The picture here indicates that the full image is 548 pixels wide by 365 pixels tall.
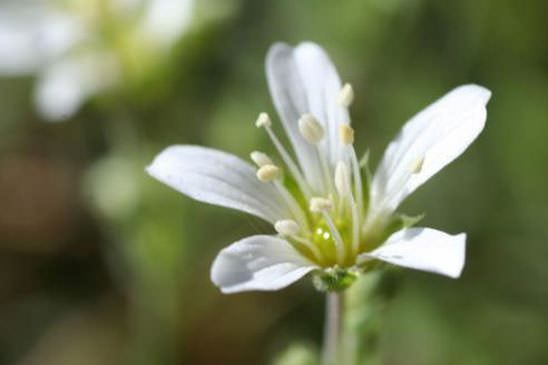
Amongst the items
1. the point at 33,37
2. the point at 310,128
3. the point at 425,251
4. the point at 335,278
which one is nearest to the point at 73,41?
the point at 33,37

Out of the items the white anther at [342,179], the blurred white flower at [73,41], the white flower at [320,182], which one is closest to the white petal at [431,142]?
the white flower at [320,182]

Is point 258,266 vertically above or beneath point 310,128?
beneath

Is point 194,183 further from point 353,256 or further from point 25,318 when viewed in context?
point 25,318

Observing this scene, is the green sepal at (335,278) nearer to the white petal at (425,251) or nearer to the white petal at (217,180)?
the white petal at (425,251)

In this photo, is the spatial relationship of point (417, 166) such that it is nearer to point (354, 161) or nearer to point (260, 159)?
point (354, 161)

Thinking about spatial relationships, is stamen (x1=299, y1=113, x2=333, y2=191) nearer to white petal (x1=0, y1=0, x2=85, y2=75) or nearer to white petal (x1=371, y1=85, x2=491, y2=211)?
white petal (x1=371, y1=85, x2=491, y2=211)

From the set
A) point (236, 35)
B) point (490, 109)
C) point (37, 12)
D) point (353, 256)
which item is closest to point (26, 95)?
point (37, 12)
